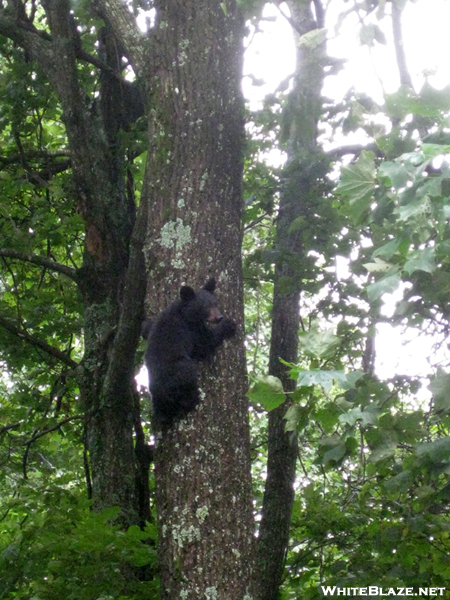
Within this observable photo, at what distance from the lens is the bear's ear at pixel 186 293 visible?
3.06 meters

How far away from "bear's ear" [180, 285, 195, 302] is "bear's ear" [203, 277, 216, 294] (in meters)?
0.07

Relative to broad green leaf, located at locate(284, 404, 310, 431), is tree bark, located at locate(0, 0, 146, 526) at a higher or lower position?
higher

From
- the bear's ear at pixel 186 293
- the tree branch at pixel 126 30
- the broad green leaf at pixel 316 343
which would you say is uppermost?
the tree branch at pixel 126 30

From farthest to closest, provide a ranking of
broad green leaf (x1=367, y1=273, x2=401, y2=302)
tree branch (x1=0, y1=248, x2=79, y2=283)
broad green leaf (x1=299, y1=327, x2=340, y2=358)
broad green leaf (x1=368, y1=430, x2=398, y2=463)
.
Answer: tree branch (x1=0, y1=248, x2=79, y2=283) < broad green leaf (x1=368, y1=430, x2=398, y2=463) < broad green leaf (x1=299, y1=327, x2=340, y2=358) < broad green leaf (x1=367, y1=273, x2=401, y2=302)

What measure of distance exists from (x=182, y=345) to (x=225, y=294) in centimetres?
54

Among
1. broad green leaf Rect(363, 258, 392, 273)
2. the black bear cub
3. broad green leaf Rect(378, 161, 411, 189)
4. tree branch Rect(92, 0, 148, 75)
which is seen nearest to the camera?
broad green leaf Rect(378, 161, 411, 189)

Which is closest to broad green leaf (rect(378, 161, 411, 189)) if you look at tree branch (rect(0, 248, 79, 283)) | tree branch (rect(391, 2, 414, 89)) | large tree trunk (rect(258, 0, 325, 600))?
large tree trunk (rect(258, 0, 325, 600))

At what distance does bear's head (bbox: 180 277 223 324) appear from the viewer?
3064mm

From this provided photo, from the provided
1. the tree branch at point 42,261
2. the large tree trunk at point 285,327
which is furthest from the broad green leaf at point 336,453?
the tree branch at point 42,261

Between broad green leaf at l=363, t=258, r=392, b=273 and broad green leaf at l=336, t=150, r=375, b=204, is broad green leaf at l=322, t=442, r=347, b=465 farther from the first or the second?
broad green leaf at l=336, t=150, r=375, b=204

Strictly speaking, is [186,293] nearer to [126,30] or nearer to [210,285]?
[210,285]

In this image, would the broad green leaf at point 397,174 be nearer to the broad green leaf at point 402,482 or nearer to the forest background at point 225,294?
the forest background at point 225,294

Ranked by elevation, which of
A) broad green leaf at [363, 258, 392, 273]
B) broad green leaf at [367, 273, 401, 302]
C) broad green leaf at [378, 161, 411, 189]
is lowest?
broad green leaf at [367, 273, 401, 302]

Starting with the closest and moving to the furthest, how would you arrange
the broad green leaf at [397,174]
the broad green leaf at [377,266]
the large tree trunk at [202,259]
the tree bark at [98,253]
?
the broad green leaf at [397,174] < the broad green leaf at [377,266] < the large tree trunk at [202,259] < the tree bark at [98,253]
